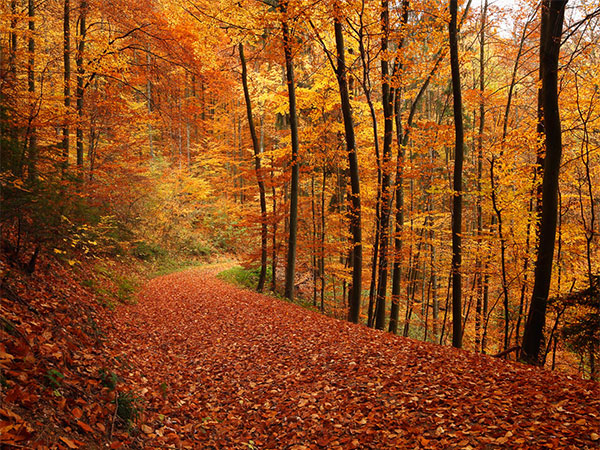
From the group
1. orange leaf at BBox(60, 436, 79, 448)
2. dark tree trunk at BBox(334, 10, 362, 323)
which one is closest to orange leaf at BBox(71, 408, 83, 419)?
orange leaf at BBox(60, 436, 79, 448)

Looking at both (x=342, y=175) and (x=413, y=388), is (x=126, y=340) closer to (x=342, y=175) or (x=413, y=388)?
(x=413, y=388)

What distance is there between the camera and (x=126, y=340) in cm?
645

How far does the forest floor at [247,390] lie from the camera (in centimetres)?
330

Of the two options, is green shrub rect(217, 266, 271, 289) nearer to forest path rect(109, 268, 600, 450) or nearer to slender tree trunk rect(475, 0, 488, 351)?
forest path rect(109, 268, 600, 450)

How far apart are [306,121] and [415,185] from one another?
27.7 feet

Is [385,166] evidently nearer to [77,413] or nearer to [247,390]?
[247,390]

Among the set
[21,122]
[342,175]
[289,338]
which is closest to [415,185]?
[342,175]

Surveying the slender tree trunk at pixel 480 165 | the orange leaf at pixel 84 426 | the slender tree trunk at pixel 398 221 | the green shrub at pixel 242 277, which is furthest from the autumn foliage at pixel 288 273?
the green shrub at pixel 242 277

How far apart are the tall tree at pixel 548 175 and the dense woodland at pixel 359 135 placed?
0.03 meters

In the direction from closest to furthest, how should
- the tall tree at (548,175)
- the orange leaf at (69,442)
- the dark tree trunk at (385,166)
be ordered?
the orange leaf at (69,442) → the tall tree at (548,175) → the dark tree trunk at (385,166)

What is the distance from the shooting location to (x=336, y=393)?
516 centimetres

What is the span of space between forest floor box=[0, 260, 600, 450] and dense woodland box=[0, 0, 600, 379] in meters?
1.48

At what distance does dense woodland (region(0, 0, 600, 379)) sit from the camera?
237 inches

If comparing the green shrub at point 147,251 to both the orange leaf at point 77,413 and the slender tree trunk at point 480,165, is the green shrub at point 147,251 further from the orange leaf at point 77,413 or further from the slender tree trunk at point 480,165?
the slender tree trunk at point 480,165
